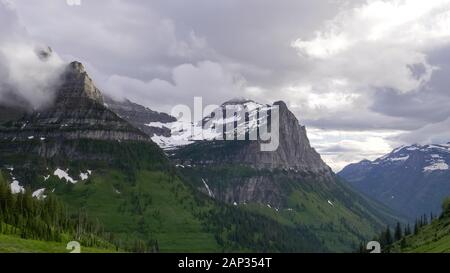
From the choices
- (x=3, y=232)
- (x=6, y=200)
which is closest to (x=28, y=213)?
(x=6, y=200)

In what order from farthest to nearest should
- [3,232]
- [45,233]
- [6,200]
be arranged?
[6,200] < [45,233] < [3,232]
